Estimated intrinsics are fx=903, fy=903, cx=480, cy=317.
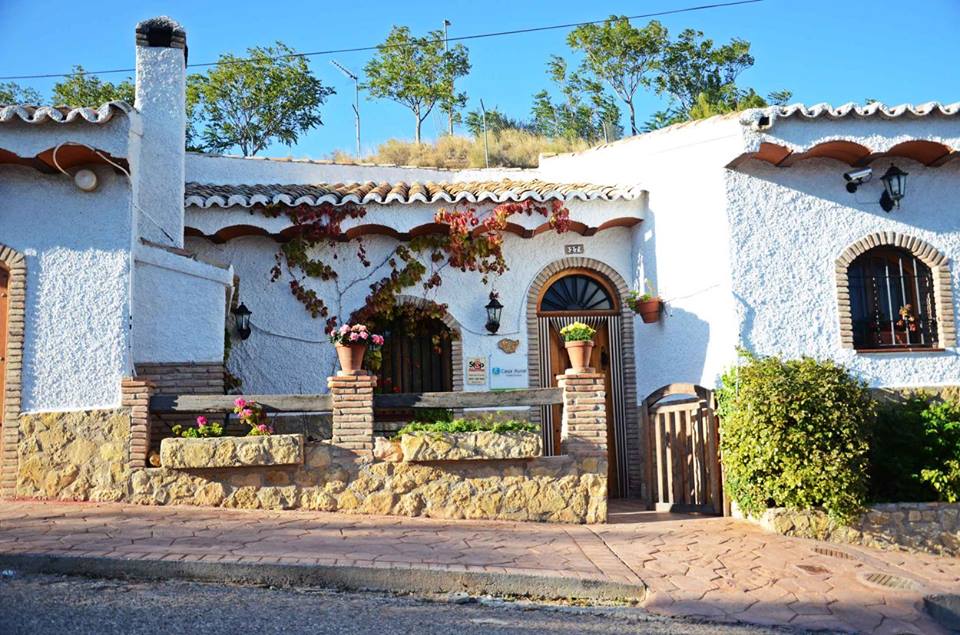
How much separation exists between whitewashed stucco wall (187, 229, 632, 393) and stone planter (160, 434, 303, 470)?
309 centimetres

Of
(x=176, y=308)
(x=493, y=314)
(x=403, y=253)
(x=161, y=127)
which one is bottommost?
(x=176, y=308)

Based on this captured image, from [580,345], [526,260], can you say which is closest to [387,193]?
[526,260]

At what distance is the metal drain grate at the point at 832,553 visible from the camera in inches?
311

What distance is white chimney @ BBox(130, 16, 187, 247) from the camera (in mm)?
10266

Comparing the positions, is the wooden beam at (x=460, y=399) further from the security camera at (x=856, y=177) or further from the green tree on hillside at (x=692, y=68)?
the green tree on hillside at (x=692, y=68)

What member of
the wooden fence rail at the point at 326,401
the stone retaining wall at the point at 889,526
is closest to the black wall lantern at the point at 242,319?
the wooden fence rail at the point at 326,401

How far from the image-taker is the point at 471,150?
30.1 metres

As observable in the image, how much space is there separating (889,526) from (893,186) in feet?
13.5

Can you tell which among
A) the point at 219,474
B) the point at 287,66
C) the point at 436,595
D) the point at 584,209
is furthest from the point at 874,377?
the point at 287,66

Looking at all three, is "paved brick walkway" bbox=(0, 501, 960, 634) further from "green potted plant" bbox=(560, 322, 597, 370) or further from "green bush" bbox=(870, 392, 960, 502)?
"green potted plant" bbox=(560, 322, 597, 370)

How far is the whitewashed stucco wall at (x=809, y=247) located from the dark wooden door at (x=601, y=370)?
233cm

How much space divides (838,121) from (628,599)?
687cm

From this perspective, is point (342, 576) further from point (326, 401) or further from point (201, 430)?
point (201, 430)

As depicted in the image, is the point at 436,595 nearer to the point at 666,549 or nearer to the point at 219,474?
the point at 666,549
